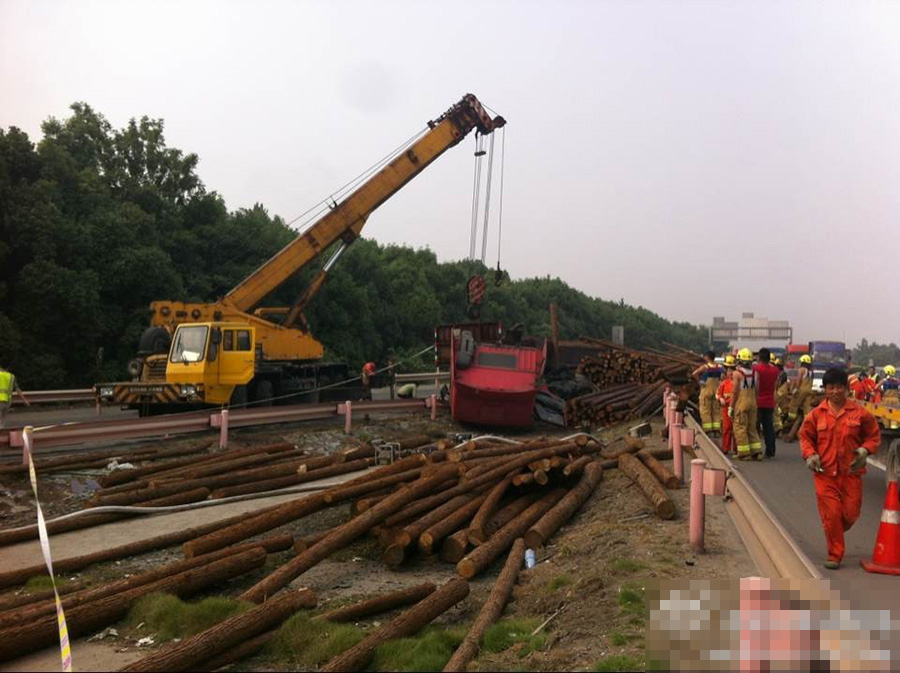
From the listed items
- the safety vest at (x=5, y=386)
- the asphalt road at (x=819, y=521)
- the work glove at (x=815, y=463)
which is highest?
the work glove at (x=815, y=463)

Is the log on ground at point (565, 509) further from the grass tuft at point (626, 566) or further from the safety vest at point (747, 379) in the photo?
the safety vest at point (747, 379)

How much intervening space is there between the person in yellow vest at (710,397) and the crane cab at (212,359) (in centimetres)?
996

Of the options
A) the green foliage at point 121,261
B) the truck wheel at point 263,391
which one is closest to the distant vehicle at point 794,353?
the green foliage at point 121,261

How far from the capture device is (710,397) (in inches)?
571

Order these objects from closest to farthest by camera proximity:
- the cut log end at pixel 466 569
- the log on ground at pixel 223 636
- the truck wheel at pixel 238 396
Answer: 1. the log on ground at pixel 223 636
2. the cut log end at pixel 466 569
3. the truck wheel at pixel 238 396

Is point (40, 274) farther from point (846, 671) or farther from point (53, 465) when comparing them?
point (846, 671)

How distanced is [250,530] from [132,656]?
2.58 metres

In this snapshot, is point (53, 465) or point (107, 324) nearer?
point (53, 465)

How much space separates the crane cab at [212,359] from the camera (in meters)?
16.4

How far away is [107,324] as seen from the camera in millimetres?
27016

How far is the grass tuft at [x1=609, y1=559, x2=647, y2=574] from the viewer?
617 centimetres

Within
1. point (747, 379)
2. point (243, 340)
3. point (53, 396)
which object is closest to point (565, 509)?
point (747, 379)

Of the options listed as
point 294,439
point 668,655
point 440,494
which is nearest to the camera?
point 668,655

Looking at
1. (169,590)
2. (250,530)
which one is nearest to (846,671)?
(169,590)
